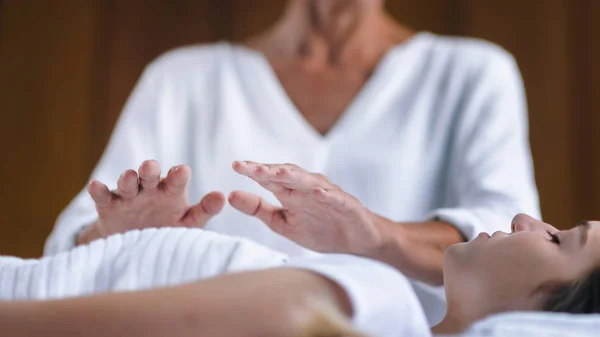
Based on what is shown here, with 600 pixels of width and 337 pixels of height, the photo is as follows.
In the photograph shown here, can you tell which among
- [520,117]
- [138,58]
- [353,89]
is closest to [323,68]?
[353,89]

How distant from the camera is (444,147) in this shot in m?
1.07

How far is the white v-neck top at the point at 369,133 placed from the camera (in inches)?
39.3

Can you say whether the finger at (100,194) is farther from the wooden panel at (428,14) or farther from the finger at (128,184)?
the wooden panel at (428,14)

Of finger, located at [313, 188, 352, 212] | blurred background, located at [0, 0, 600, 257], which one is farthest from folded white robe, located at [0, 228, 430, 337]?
blurred background, located at [0, 0, 600, 257]

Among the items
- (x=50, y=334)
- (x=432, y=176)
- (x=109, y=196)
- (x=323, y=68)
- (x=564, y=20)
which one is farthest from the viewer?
(x=564, y=20)

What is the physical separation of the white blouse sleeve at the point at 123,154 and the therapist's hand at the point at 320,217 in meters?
0.24

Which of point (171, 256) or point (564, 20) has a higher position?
point (564, 20)

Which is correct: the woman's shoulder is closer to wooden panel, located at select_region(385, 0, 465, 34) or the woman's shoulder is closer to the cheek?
wooden panel, located at select_region(385, 0, 465, 34)

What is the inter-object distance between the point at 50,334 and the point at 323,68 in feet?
2.53

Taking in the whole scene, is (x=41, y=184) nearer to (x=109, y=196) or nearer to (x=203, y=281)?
(x=109, y=196)

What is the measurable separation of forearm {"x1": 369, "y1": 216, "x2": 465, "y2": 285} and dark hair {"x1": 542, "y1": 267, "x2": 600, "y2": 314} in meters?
0.21

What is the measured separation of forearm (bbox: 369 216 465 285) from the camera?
0.80 meters

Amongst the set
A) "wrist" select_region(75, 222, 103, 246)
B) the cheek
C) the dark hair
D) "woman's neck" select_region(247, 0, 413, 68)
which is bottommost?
"wrist" select_region(75, 222, 103, 246)

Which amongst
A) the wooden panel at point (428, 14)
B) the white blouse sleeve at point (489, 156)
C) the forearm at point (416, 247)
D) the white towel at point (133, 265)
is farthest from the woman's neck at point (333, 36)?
the white towel at point (133, 265)
